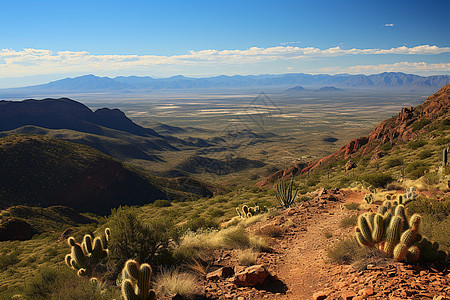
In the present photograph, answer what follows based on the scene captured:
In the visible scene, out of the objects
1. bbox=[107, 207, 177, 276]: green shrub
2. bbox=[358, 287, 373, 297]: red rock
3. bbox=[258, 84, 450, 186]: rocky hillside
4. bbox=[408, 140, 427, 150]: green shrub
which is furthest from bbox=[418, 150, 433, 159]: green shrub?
bbox=[107, 207, 177, 276]: green shrub

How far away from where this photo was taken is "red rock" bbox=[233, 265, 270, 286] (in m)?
5.63

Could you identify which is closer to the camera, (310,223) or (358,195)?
(310,223)

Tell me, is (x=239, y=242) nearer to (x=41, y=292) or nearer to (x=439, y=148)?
(x=41, y=292)

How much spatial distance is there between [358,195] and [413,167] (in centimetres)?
514

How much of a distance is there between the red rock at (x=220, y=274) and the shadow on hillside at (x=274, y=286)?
2.71 ft

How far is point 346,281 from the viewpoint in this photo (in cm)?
513

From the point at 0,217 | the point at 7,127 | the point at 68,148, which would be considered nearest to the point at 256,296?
the point at 0,217

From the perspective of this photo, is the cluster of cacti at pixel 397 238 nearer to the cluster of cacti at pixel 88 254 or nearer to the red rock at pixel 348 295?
the red rock at pixel 348 295

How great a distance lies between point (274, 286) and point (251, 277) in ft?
1.72

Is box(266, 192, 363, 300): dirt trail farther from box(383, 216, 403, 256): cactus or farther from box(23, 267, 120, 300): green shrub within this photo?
box(23, 267, 120, 300): green shrub

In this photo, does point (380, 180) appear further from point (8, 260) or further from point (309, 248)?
point (8, 260)

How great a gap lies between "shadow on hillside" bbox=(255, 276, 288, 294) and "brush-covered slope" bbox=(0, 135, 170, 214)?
A: 35.0m

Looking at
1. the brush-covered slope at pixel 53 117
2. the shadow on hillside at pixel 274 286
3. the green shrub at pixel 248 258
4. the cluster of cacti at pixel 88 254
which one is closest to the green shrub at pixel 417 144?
the green shrub at pixel 248 258

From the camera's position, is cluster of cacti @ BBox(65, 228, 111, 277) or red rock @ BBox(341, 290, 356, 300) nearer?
red rock @ BBox(341, 290, 356, 300)
